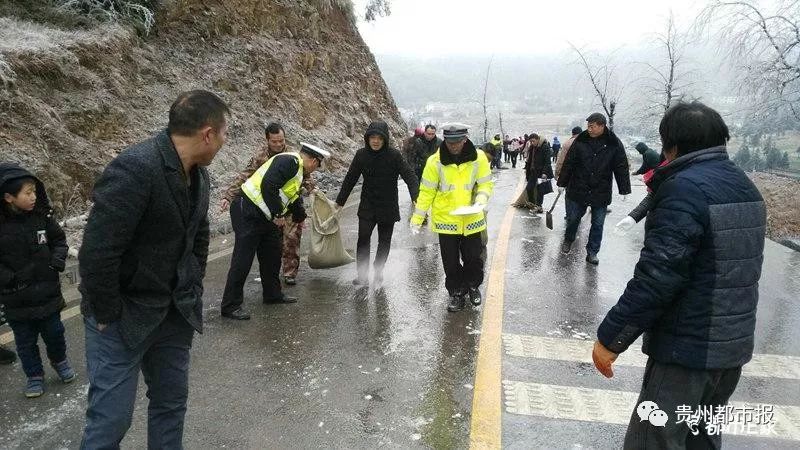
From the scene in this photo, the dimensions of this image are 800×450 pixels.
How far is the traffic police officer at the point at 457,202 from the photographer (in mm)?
4750

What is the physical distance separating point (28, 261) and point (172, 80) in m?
7.68

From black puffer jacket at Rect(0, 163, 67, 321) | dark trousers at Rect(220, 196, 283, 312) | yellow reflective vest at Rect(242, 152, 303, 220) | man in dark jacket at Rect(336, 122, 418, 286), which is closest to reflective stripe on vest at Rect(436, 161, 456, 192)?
man in dark jacket at Rect(336, 122, 418, 286)

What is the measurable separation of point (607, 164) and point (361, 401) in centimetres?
484

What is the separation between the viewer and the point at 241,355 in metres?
3.94

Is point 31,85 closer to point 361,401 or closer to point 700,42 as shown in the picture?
point 361,401

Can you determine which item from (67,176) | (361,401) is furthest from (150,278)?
(67,176)

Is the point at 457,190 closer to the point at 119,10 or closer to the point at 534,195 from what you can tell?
the point at 534,195

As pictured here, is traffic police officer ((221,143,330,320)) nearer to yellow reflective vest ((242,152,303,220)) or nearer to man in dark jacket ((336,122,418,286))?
yellow reflective vest ((242,152,303,220))

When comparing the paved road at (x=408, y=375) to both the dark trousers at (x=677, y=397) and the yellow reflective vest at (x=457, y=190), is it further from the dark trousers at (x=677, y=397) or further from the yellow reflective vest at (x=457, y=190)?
the yellow reflective vest at (x=457, y=190)

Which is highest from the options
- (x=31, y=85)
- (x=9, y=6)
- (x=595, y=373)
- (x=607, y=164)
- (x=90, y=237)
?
(x=9, y=6)

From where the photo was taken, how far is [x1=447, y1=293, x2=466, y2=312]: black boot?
Answer: 16.1 feet

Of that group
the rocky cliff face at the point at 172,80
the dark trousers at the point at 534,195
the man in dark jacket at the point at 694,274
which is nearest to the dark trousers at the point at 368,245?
the rocky cliff face at the point at 172,80

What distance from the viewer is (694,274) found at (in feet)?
7.15

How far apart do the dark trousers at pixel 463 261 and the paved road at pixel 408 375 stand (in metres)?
0.29
